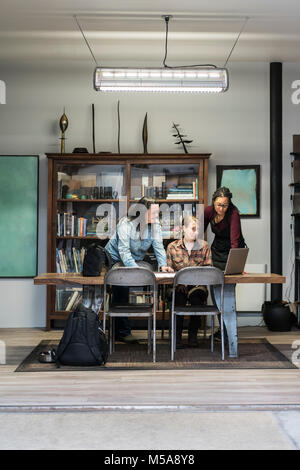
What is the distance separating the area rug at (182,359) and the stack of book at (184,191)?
1844mm

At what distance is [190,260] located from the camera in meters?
5.72

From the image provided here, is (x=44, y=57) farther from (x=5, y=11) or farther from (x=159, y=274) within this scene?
(x=159, y=274)

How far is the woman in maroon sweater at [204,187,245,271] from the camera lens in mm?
5789

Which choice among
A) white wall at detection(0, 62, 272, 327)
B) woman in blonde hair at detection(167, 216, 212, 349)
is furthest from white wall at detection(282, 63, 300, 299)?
woman in blonde hair at detection(167, 216, 212, 349)

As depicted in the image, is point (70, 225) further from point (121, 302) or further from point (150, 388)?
point (150, 388)

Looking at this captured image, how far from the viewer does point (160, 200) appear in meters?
6.83

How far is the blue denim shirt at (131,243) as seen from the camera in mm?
5543

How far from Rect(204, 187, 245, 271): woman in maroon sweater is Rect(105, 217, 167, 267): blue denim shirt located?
25.0 inches

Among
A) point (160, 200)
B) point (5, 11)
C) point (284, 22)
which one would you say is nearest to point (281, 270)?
point (160, 200)

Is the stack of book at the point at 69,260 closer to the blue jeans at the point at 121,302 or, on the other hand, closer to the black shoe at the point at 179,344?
the blue jeans at the point at 121,302

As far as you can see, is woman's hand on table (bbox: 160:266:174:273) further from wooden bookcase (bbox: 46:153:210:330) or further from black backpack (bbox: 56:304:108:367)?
wooden bookcase (bbox: 46:153:210:330)

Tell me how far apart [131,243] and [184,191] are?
137cm

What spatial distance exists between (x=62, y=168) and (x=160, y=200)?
1253mm

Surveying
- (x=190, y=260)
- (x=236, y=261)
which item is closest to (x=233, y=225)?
(x=190, y=260)
